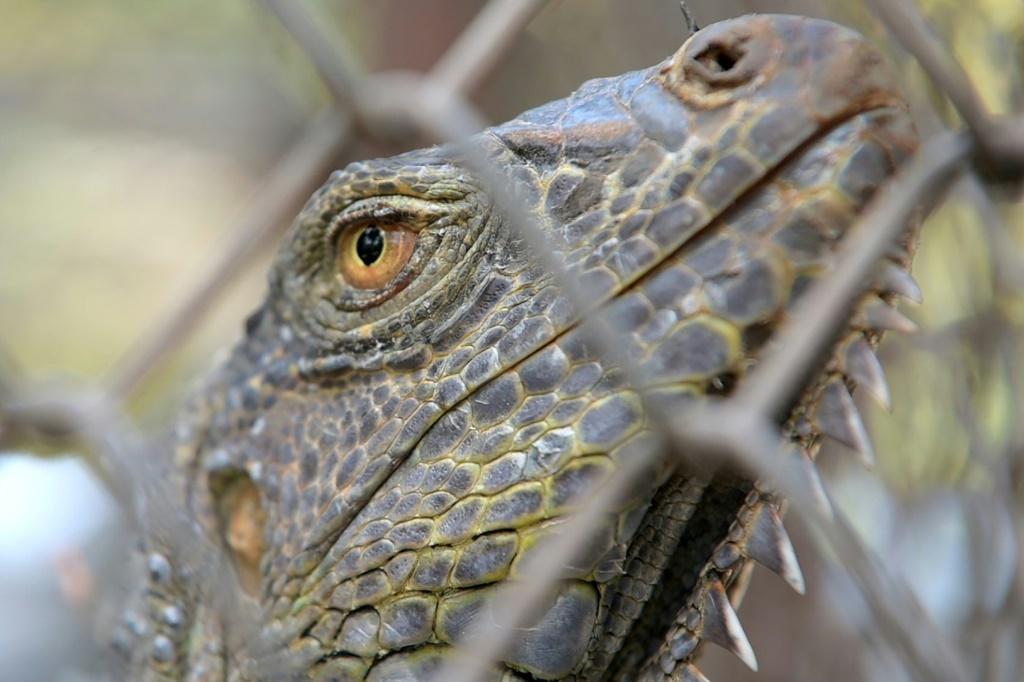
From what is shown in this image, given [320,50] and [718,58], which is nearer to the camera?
[718,58]

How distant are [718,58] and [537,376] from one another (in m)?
0.58

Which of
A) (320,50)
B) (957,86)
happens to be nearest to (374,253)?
(320,50)

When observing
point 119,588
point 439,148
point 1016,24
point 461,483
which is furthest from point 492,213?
point 1016,24

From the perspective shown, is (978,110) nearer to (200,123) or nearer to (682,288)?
(682,288)

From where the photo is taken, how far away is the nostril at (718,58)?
1653 mm

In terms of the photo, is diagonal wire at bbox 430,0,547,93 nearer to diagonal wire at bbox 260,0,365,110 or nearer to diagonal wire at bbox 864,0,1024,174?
diagonal wire at bbox 260,0,365,110

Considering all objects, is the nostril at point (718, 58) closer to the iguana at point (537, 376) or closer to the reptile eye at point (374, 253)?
the iguana at point (537, 376)

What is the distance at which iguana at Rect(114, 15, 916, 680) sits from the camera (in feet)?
5.16

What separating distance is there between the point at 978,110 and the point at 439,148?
3.20 ft

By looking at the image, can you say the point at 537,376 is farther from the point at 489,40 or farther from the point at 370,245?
the point at 489,40

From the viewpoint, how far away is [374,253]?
6.74 ft

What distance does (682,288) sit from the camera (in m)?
1.61

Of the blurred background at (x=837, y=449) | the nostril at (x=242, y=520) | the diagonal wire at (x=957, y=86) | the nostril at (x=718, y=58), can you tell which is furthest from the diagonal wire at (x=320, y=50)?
the diagonal wire at (x=957, y=86)

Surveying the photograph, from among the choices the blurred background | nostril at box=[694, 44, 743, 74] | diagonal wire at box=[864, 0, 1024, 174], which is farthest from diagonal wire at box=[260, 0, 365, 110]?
diagonal wire at box=[864, 0, 1024, 174]
